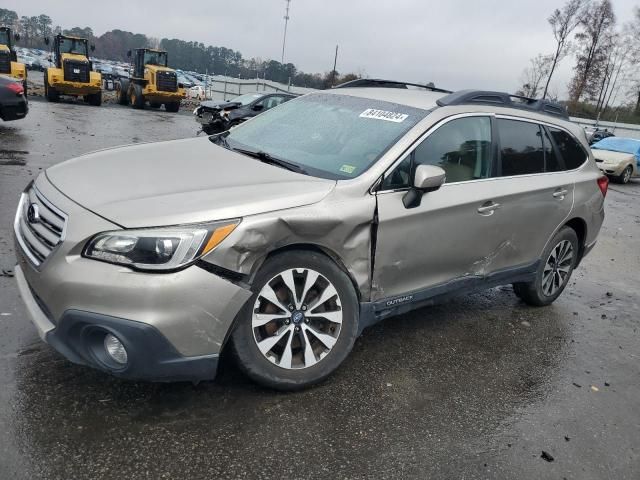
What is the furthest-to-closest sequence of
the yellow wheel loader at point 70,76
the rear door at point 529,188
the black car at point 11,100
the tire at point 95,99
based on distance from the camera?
the tire at point 95,99, the yellow wheel loader at point 70,76, the black car at point 11,100, the rear door at point 529,188

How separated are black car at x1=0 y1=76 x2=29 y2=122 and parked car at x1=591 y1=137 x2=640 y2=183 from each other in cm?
1623

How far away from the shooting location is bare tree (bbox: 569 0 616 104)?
50.5m

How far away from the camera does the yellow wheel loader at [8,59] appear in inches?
836

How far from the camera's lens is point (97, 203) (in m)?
2.74

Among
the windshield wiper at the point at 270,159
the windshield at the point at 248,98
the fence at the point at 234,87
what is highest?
the windshield wiper at the point at 270,159

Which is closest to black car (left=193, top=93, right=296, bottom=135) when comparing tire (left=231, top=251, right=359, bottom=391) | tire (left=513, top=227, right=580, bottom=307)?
tire (left=513, top=227, right=580, bottom=307)

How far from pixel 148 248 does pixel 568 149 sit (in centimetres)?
397

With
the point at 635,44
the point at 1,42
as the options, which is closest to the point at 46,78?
the point at 1,42

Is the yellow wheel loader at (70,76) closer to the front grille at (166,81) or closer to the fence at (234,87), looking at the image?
the front grille at (166,81)

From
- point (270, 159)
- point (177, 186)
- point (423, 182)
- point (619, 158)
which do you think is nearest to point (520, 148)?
point (423, 182)

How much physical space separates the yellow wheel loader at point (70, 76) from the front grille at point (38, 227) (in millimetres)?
22502

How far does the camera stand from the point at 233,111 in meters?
15.6

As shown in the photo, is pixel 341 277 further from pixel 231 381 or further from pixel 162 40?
pixel 162 40

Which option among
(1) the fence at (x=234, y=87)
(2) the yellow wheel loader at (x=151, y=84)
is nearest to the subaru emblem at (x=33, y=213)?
(2) the yellow wheel loader at (x=151, y=84)
